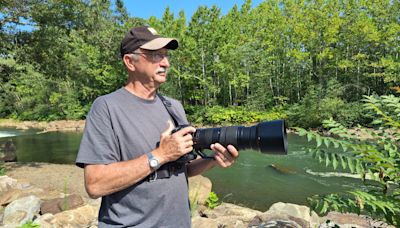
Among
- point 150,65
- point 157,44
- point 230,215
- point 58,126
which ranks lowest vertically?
point 230,215

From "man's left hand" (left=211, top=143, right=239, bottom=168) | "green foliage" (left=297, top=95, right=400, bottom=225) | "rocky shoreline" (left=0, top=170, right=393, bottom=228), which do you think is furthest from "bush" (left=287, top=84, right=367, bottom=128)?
"man's left hand" (left=211, top=143, right=239, bottom=168)

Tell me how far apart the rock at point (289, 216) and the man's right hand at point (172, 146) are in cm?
259

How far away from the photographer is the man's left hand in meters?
1.59

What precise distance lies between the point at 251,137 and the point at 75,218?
335 cm

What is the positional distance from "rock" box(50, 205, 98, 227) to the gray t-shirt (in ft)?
9.44

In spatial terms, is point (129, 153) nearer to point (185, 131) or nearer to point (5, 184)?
point (185, 131)

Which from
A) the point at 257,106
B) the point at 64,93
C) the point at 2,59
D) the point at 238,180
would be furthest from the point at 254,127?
the point at 64,93

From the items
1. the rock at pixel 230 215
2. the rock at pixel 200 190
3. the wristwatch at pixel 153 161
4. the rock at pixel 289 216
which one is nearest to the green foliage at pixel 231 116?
the rock at pixel 200 190

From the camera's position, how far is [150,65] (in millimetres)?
1659

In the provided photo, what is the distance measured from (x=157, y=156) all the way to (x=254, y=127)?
49cm

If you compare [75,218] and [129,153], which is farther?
[75,218]

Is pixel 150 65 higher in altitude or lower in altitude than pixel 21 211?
higher

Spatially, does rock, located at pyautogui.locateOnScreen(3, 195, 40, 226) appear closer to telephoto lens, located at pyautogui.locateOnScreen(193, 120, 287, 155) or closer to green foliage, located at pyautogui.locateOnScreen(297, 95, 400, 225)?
telephoto lens, located at pyautogui.locateOnScreen(193, 120, 287, 155)

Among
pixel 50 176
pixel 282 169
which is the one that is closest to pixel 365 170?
pixel 282 169
